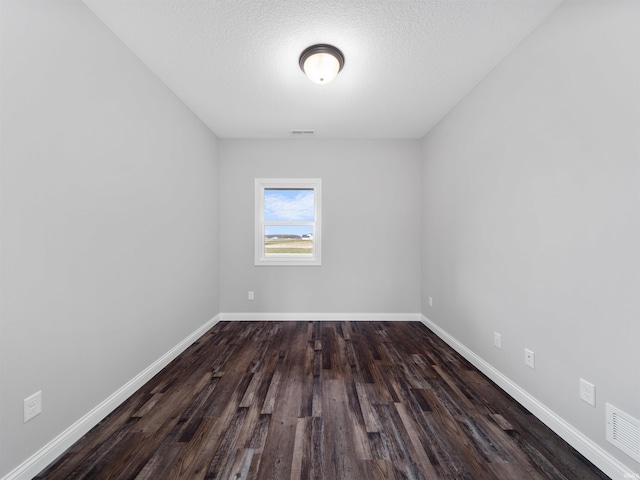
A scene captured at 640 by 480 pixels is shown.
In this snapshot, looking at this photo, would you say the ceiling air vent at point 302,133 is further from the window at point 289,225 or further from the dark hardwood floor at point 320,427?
the dark hardwood floor at point 320,427

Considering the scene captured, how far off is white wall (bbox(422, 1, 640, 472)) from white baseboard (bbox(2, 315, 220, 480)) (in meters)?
2.89

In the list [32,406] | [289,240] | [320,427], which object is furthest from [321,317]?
[32,406]

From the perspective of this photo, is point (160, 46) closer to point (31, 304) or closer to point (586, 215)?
point (31, 304)

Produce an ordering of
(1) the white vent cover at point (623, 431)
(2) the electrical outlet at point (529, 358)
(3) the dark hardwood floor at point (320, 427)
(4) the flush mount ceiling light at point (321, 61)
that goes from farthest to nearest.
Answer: (4) the flush mount ceiling light at point (321, 61) → (2) the electrical outlet at point (529, 358) → (3) the dark hardwood floor at point (320, 427) → (1) the white vent cover at point (623, 431)

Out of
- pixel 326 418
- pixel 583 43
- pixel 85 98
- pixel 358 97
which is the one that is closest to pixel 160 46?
pixel 85 98

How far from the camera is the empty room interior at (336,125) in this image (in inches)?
49.9

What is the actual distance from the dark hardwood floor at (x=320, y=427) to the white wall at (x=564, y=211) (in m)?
0.33

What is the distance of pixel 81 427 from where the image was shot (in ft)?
5.04

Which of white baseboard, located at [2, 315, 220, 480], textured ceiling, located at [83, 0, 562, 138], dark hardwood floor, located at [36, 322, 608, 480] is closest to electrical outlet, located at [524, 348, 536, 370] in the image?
dark hardwood floor, located at [36, 322, 608, 480]

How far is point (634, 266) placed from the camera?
120 cm

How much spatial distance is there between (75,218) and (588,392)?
308 centimetres

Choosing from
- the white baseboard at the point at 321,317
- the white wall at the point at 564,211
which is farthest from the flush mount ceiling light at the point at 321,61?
the white baseboard at the point at 321,317

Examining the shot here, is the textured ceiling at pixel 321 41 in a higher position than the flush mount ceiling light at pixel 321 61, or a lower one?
higher

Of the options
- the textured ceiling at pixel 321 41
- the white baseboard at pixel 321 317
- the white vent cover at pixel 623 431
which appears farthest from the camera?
the white baseboard at pixel 321 317
